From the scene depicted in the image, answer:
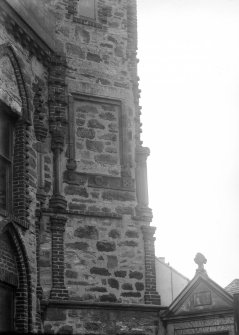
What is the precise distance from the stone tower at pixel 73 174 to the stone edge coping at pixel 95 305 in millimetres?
22

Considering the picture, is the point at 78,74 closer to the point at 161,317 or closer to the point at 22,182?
the point at 22,182

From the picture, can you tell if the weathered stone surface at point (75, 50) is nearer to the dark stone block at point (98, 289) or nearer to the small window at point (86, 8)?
the small window at point (86, 8)

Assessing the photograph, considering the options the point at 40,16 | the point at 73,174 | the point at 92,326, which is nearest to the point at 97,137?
the point at 73,174

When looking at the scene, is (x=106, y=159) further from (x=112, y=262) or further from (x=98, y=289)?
(x=98, y=289)

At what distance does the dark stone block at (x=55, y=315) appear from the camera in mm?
16328

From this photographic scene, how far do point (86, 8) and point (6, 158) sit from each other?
209 inches

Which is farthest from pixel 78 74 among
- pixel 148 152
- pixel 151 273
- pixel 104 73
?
pixel 151 273

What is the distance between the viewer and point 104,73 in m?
19.0

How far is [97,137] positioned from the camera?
60.3 ft

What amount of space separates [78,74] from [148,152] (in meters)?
2.54

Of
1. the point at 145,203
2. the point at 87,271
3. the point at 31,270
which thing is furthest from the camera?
the point at 145,203

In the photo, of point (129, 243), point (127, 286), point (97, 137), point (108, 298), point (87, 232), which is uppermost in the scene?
point (97, 137)

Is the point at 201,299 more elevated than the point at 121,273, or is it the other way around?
the point at 121,273

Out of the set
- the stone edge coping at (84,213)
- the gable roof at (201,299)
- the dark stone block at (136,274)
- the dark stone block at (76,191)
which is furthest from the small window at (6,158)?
the gable roof at (201,299)
